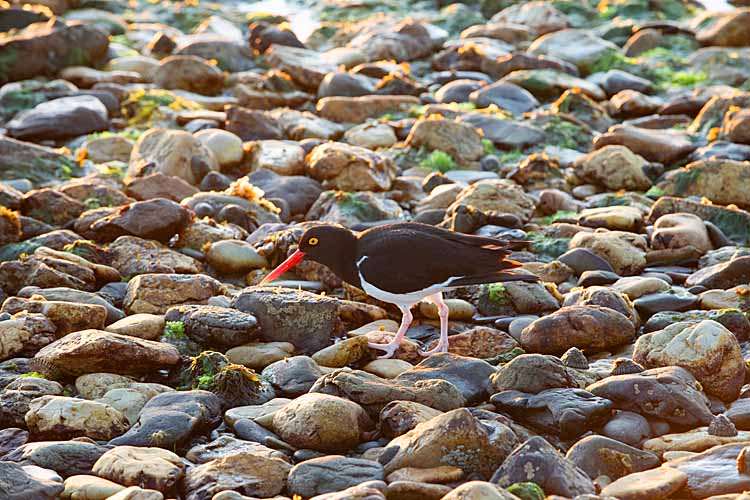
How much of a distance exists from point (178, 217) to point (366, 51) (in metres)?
10.0

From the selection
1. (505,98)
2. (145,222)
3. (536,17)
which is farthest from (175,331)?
(536,17)

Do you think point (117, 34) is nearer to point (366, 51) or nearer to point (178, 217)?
point (366, 51)

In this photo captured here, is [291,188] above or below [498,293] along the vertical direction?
below

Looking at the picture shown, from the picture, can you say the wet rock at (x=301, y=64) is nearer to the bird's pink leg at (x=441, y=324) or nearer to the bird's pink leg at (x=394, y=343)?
the bird's pink leg at (x=441, y=324)

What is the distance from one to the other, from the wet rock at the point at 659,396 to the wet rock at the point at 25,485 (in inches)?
138

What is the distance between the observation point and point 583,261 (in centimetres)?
984

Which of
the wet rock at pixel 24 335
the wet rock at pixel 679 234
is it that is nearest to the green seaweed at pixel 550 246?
the wet rock at pixel 679 234

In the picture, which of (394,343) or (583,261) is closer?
(394,343)

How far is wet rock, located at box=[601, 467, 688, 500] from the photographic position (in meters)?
5.69

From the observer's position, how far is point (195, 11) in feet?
82.0

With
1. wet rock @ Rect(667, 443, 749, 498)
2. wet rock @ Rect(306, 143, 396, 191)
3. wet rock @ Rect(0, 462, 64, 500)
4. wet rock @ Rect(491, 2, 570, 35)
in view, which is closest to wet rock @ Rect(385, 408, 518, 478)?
wet rock @ Rect(667, 443, 749, 498)

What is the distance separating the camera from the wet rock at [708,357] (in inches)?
287

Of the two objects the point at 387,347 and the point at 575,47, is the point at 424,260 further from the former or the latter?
the point at 575,47

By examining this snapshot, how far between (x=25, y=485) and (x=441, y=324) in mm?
3683
